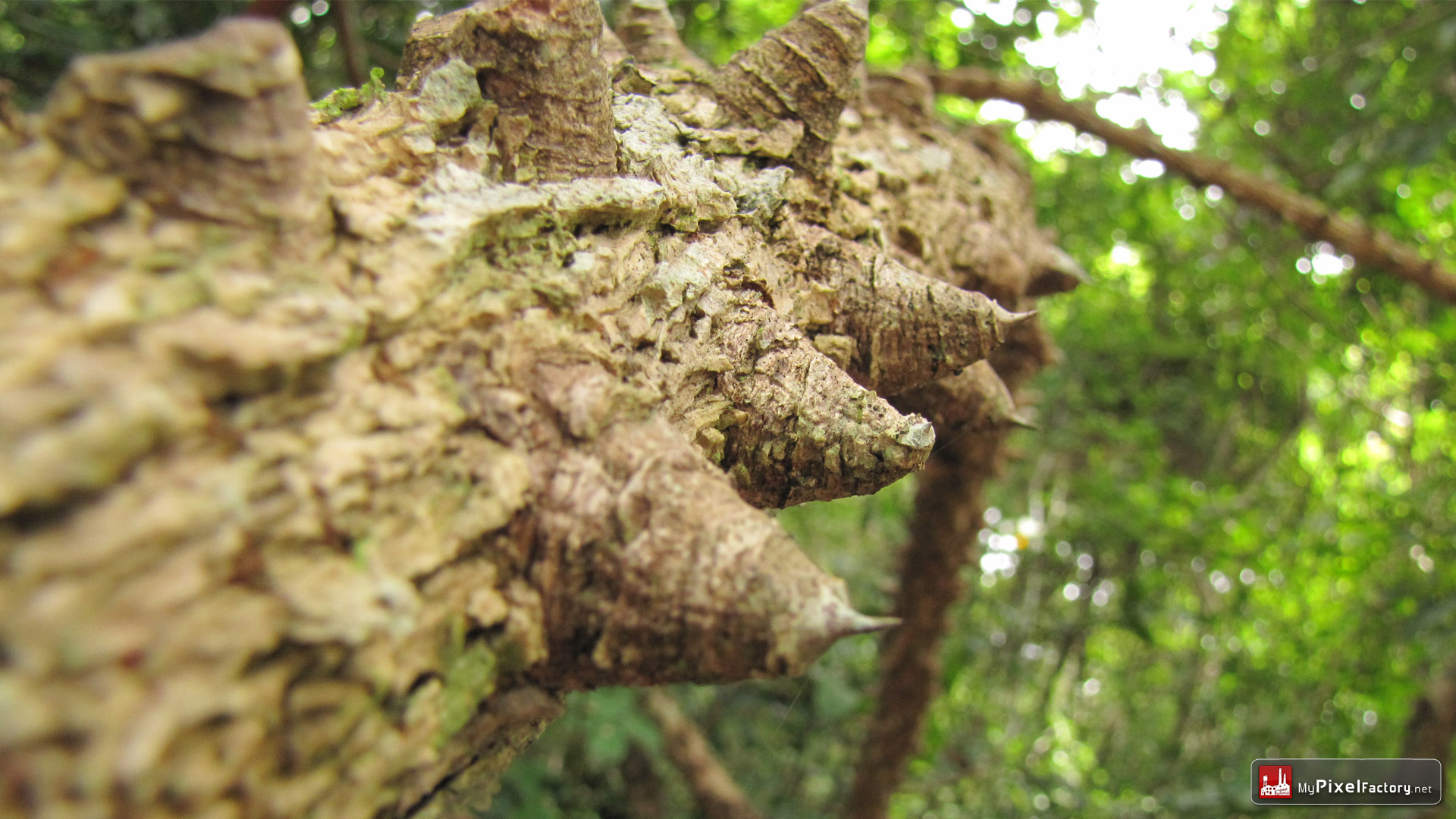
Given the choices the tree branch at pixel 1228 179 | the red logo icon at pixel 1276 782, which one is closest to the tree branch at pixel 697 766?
the red logo icon at pixel 1276 782

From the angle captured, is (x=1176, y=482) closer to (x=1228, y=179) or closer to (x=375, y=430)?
(x=1228, y=179)

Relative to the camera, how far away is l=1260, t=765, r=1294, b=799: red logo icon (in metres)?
2.70

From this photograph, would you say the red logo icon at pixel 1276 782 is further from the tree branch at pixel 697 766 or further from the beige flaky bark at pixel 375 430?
the beige flaky bark at pixel 375 430

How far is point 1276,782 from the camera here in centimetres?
276

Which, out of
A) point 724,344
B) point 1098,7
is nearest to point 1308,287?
point 1098,7

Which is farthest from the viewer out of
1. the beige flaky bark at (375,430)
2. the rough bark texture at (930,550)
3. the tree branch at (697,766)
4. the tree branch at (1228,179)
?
the tree branch at (697,766)

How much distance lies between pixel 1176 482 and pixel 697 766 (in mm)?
2009

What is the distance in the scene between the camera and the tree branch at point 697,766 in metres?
2.65

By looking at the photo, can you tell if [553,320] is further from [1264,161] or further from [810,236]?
[1264,161]

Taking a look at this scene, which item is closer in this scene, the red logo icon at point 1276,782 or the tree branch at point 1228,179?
the tree branch at point 1228,179

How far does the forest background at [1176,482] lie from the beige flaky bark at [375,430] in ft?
5.52

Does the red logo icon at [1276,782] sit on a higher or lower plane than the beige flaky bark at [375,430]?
lower

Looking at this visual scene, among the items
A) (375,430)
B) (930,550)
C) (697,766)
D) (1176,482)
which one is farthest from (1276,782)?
(375,430)

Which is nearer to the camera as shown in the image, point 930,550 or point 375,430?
point 375,430
